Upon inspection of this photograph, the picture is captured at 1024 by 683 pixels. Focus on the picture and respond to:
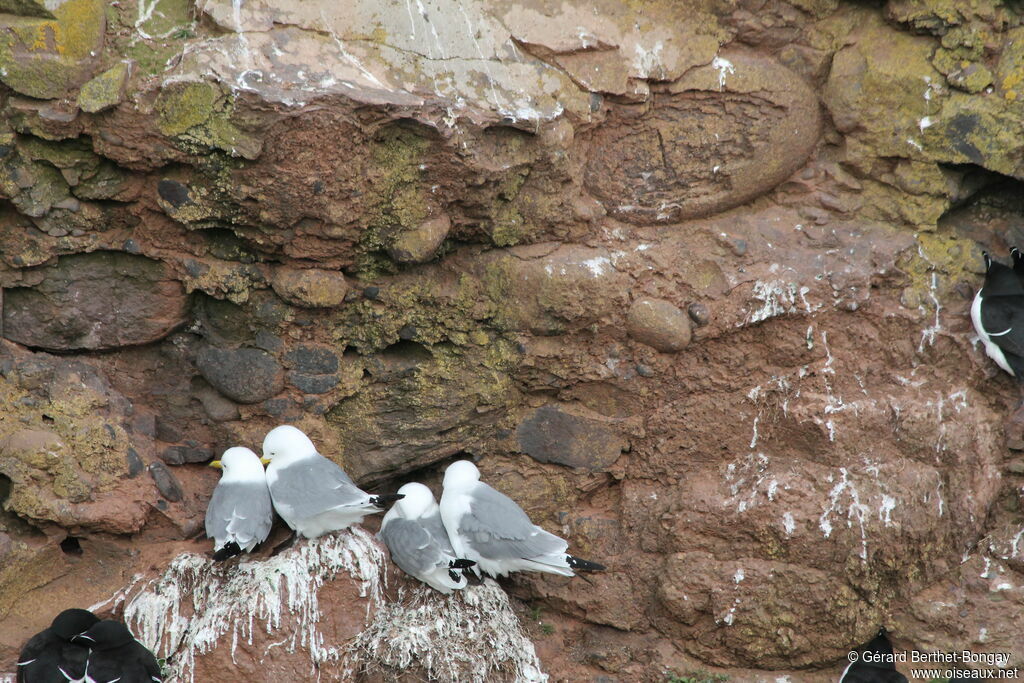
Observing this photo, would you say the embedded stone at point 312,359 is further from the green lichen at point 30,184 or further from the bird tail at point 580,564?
the bird tail at point 580,564

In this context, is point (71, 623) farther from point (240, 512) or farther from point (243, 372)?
point (243, 372)

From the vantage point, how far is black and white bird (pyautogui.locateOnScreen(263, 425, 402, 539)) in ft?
16.2

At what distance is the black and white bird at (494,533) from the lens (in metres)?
5.09

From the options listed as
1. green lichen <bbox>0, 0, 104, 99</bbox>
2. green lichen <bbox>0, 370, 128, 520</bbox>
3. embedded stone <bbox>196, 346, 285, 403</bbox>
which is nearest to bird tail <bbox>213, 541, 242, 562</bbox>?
green lichen <bbox>0, 370, 128, 520</bbox>

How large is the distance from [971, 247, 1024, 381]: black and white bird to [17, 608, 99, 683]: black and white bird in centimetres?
470

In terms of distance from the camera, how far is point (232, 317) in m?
5.30

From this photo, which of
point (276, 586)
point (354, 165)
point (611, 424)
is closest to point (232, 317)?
point (354, 165)

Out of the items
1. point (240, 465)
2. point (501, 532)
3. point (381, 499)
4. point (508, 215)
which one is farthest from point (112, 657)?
point (508, 215)

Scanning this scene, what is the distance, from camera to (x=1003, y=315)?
5211 millimetres

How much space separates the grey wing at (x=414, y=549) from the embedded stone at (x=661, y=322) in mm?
1571

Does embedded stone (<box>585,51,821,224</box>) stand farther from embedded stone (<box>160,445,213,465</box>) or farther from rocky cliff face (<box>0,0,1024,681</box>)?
embedded stone (<box>160,445,213,465</box>)

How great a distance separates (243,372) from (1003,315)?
399 centimetres

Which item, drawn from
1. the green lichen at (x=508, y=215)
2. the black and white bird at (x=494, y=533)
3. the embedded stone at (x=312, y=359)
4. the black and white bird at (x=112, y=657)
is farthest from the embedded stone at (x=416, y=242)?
the black and white bird at (x=112, y=657)

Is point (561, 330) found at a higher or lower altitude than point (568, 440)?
higher
